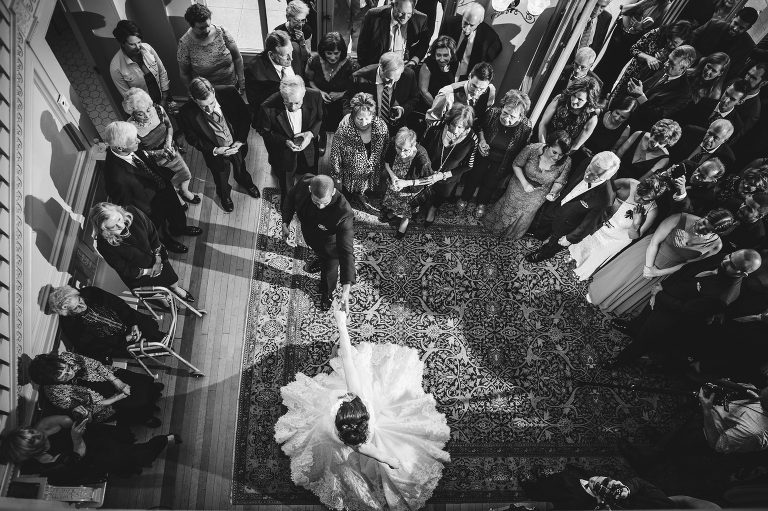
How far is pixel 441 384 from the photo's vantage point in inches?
182

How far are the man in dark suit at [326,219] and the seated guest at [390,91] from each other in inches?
50.8

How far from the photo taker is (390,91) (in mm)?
4852

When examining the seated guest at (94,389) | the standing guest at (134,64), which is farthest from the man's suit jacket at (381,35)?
the seated guest at (94,389)

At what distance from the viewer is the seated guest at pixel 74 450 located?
3.06 meters

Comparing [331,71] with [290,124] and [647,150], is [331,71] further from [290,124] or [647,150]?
[647,150]

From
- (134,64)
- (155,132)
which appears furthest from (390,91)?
(134,64)

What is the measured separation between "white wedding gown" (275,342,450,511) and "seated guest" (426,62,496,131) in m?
2.09

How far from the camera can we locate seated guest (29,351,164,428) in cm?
325

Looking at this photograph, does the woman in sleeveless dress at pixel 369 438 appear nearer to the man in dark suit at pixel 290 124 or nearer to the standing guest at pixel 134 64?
the man in dark suit at pixel 290 124

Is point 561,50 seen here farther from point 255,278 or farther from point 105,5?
point 105,5

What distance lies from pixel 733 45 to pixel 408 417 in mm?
5047

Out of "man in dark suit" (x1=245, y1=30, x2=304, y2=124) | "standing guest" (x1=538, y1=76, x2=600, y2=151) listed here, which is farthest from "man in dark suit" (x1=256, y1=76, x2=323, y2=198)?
"standing guest" (x1=538, y1=76, x2=600, y2=151)

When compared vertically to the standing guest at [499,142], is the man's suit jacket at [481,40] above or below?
above

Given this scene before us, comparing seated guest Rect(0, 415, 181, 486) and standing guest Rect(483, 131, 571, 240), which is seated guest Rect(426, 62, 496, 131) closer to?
standing guest Rect(483, 131, 571, 240)
